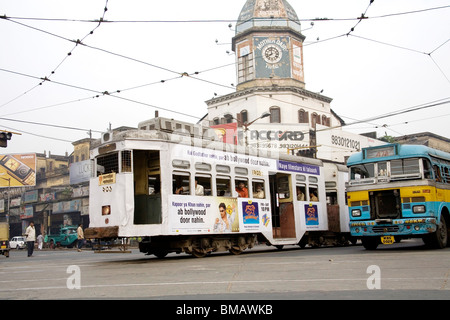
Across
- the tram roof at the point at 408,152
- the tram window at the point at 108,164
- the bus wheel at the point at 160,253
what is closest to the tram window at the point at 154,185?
the tram window at the point at 108,164

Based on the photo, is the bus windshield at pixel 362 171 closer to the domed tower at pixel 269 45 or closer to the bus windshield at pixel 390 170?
the bus windshield at pixel 390 170

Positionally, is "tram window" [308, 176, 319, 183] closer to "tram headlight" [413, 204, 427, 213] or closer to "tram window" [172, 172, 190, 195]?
"tram headlight" [413, 204, 427, 213]

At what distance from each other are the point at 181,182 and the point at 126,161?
174 centimetres

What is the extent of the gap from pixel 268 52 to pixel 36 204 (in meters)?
35.0

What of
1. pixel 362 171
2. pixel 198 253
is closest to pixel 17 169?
pixel 198 253

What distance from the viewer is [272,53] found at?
50.2 metres

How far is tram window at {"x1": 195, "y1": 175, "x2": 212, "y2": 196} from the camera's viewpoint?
14312 mm

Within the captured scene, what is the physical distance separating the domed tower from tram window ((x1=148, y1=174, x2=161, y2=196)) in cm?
3725

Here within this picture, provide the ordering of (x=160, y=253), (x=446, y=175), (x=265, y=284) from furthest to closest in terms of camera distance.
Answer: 1. (x=446, y=175)
2. (x=160, y=253)
3. (x=265, y=284)

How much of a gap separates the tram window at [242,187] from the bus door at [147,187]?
2972mm

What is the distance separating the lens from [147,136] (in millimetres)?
13477

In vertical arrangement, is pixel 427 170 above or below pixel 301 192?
above

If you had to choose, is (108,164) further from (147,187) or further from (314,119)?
→ (314,119)
